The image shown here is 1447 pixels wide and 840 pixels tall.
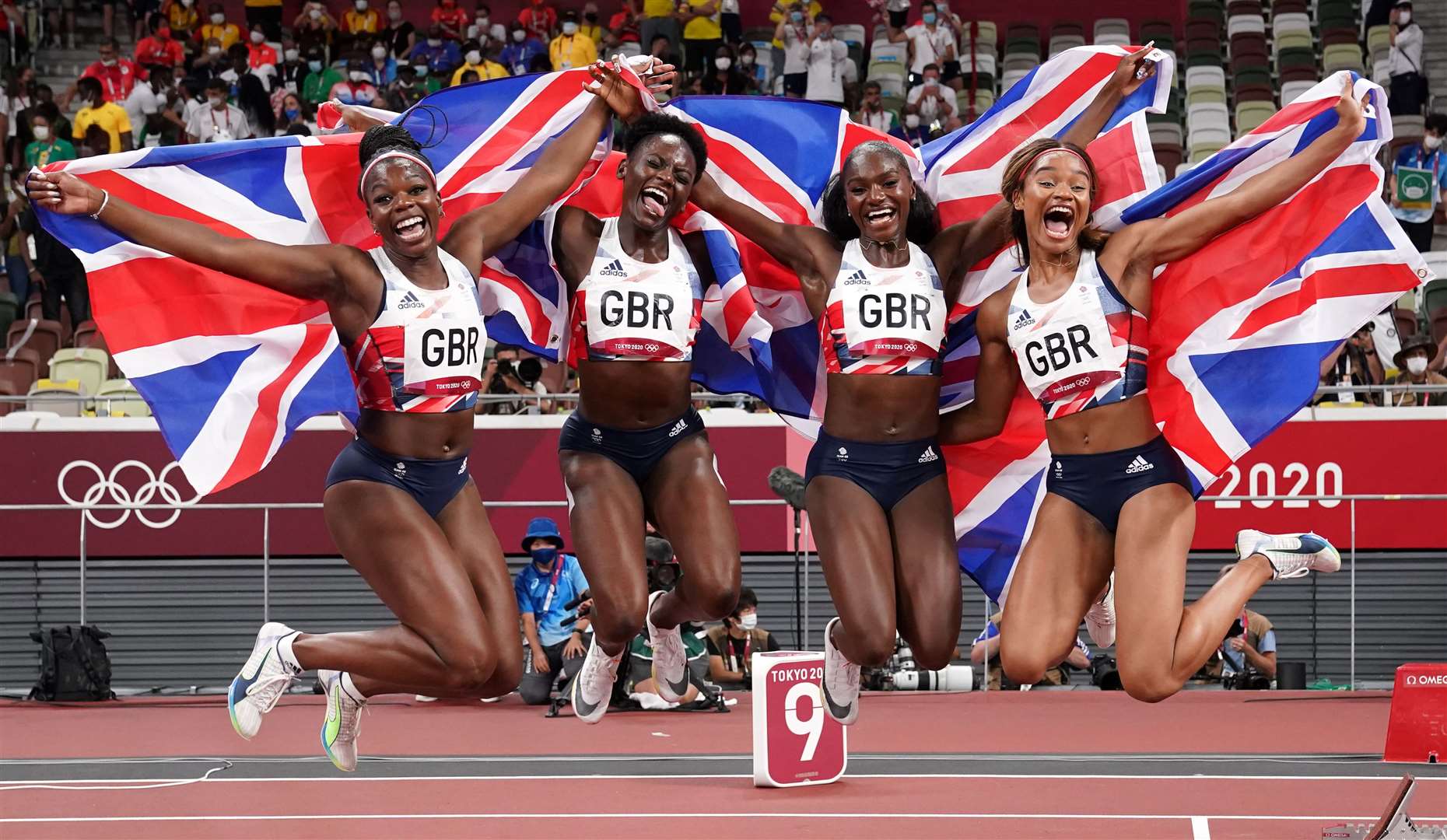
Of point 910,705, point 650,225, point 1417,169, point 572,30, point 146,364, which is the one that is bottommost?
point 910,705

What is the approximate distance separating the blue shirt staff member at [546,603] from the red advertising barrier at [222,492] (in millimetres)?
1297

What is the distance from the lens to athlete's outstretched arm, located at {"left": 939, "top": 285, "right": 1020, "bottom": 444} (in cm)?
730

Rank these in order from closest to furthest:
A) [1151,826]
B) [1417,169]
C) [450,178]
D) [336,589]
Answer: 1. [450,178]
2. [1151,826]
3. [336,589]
4. [1417,169]

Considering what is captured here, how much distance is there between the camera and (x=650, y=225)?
7324 mm

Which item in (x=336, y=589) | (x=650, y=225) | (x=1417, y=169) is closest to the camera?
(x=650, y=225)

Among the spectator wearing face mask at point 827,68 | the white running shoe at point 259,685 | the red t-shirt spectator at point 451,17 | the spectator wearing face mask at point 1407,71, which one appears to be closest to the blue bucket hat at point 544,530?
the white running shoe at point 259,685

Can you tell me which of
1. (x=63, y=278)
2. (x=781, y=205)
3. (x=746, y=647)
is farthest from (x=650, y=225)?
(x=63, y=278)

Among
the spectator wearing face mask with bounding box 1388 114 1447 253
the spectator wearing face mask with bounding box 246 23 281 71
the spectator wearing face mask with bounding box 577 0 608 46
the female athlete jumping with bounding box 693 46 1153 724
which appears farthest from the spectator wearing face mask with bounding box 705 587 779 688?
the spectator wearing face mask with bounding box 246 23 281 71

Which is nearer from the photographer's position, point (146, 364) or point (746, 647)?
point (146, 364)

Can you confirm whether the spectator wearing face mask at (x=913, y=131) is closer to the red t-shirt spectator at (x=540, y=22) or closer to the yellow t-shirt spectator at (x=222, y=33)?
the red t-shirt spectator at (x=540, y=22)

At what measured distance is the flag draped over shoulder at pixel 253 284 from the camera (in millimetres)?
7594

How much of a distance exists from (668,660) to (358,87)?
1152 cm

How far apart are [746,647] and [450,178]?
6.63 m

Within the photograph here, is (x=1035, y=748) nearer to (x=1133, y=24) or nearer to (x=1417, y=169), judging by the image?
(x=1417, y=169)
